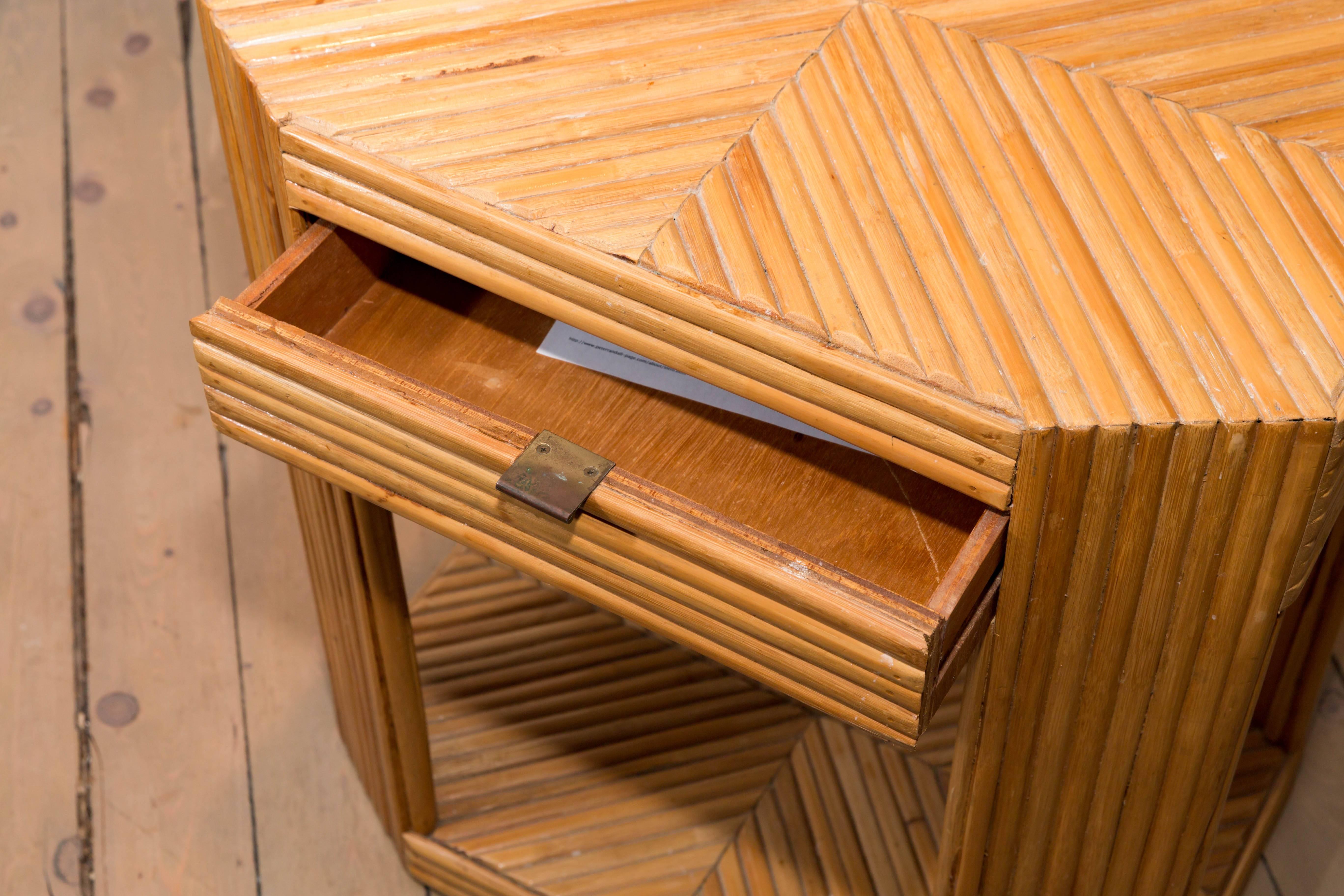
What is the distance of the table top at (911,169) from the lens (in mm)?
700

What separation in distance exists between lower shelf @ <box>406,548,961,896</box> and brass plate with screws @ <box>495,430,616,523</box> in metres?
0.54

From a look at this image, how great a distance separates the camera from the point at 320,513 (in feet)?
3.35

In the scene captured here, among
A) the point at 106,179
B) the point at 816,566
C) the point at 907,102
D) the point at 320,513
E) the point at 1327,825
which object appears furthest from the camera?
the point at 106,179

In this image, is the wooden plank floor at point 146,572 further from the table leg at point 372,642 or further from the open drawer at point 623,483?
the open drawer at point 623,483

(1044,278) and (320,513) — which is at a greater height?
(1044,278)

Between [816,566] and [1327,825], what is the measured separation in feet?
2.63

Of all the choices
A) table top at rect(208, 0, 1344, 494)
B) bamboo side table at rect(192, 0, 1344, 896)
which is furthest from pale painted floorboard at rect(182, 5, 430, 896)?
table top at rect(208, 0, 1344, 494)

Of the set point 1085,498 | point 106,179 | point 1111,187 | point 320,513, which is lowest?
point 106,179

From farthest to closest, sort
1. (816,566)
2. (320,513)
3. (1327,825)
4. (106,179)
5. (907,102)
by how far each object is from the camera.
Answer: (106,179) < (1327,825) < (320,513) < (907,102) < (816,566)

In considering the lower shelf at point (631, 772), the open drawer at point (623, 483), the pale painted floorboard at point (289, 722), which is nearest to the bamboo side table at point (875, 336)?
the open drawer at point (623, 483)

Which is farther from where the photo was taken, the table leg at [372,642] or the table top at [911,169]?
the table leg at [372,642]

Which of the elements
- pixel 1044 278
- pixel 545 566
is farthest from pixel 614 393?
pixel 1044 278

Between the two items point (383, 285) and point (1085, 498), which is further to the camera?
point (383, 285)

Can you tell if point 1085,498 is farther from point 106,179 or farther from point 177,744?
point 106,179
